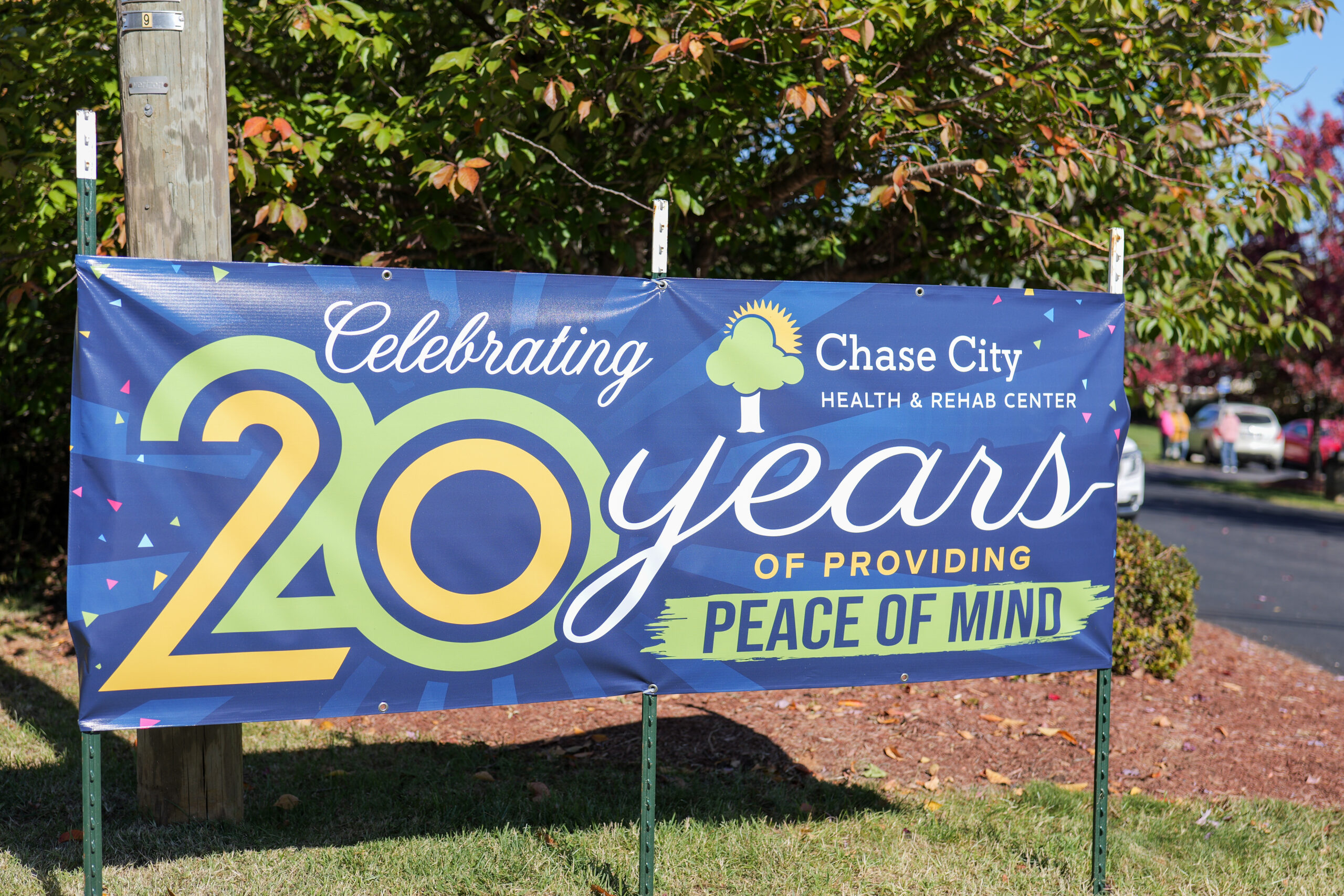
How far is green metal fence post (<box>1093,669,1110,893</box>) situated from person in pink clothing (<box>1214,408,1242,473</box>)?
2685 cm

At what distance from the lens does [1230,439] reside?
1081 inches

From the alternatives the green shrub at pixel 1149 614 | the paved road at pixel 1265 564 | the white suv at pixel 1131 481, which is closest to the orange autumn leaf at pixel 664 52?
the green shrub at pixel 1149 614

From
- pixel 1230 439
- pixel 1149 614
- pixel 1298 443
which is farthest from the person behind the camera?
pixel 1230 439

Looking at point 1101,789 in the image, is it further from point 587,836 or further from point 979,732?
point 587,836

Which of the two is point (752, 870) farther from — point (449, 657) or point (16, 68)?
point (16, 68)

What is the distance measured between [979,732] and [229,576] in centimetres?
396

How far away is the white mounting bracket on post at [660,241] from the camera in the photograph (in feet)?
11.0

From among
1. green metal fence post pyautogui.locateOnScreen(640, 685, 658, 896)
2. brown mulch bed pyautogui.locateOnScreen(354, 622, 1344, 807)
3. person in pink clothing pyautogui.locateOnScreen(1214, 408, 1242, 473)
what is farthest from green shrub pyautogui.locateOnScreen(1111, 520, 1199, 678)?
person in pink clothing pyautogui.locateOnScreen(1214, 408, 1242, 473)

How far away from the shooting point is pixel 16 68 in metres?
4.59

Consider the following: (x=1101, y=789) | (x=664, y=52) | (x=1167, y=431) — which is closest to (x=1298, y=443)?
(x=1167, y=431)

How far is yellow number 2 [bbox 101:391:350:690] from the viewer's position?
120 inches

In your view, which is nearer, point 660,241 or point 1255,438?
point 660,241

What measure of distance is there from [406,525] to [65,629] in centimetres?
537

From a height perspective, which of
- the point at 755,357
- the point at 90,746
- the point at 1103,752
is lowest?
the point at 1103,752
